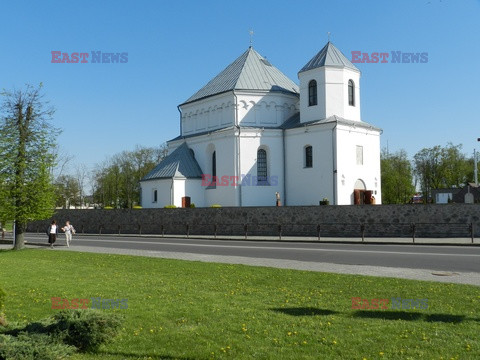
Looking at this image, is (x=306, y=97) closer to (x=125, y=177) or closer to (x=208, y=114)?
(x=208, y=114)

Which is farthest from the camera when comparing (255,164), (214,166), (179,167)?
(214,166)

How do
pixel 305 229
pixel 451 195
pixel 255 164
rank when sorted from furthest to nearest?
1. pixel 451 195
2. pixel 255 164
3. pixel 305 229

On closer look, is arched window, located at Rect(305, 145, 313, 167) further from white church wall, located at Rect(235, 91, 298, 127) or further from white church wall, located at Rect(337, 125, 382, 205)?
white church wall, located at Rect(235, 91, 298, 127)

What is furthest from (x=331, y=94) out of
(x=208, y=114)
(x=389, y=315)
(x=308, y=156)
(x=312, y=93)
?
(x=389, y=315)

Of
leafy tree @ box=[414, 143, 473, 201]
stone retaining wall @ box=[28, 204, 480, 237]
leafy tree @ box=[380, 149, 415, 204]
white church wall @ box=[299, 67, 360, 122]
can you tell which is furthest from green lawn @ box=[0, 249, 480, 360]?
leafy tree @ box=[414, 143, 473, 201]

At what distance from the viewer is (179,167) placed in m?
45.9

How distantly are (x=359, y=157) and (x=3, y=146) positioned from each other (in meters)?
28.1

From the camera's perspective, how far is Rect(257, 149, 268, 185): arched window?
4309 centimetres

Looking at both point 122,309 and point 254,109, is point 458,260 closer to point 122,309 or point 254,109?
point 122,309

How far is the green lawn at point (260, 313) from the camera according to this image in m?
6.28

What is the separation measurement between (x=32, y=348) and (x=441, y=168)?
76.3m

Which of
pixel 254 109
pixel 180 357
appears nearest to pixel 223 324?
pixel 180 357

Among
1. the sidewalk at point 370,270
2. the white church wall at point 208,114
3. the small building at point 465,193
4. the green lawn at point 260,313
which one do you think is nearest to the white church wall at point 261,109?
the white church wall at point 208,114

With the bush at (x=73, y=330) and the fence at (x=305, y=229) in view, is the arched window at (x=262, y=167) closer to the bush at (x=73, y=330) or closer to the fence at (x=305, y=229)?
the fence at (x=305, y=229)
